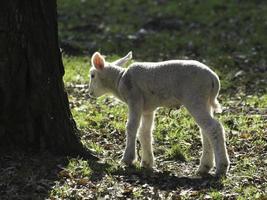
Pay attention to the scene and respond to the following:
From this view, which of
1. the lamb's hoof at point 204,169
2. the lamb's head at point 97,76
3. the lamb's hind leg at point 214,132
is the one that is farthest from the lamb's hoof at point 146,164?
the lamb's head at point 97,76

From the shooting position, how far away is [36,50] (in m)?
8.45

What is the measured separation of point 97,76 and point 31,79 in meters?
1.58

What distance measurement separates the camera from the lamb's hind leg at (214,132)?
8.41 metres

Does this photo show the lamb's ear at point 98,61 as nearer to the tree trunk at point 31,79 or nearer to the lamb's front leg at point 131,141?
the tree trunk at point 31,79

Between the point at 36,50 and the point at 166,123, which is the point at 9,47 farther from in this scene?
the point at 166,123

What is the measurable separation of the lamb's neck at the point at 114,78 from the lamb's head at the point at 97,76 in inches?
4.8

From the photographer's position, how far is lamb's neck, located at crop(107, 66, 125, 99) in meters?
9.65

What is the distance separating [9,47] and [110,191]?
2.26 m

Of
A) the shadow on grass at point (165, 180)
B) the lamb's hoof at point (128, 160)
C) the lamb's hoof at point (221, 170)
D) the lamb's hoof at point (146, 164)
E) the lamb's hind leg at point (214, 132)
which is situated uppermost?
the lamb's hind leg at point (214, 132)

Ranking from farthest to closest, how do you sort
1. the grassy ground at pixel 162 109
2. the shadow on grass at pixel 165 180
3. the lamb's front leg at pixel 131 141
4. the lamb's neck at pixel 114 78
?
the lamb's neck at pixel 114 78
the lamb's front leg at pixel 131 141
the shadow on grass at pixel 165 180
the grassy ground at pixel 162 109

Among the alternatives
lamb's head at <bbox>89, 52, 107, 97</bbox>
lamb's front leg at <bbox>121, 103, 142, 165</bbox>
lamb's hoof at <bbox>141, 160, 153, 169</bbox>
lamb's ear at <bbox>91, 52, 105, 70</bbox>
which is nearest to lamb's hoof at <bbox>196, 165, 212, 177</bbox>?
lamb's hoof at <bbox>141, 160, 153, 169</bbox>

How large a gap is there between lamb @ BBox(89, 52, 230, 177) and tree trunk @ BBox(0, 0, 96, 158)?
979mm

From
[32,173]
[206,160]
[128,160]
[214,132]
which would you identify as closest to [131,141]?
[128,160]

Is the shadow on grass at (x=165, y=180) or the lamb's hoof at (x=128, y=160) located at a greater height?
the lamb's hoof at (x=128, y=160)
